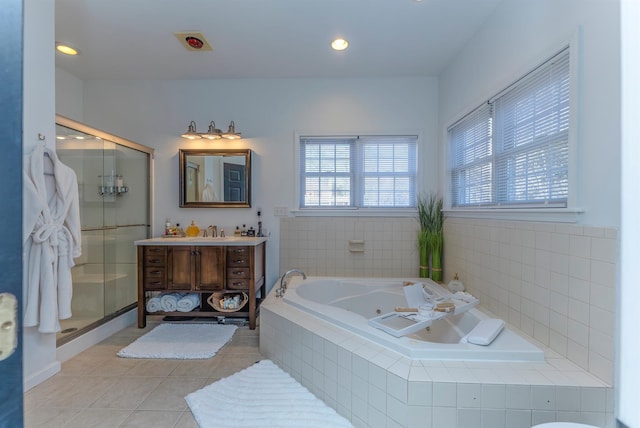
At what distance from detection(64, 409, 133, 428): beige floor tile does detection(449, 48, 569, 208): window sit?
2.67 metres

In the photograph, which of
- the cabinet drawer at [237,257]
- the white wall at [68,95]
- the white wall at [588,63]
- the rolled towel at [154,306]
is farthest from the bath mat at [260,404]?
the white wall at [68,95]

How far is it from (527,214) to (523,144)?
0.46 meters

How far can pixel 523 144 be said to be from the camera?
1791 mm

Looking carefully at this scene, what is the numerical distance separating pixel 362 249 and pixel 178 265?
1.89 m

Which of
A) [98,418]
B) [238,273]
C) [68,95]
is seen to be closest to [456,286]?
[238,273]

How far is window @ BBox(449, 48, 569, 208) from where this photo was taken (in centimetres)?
150

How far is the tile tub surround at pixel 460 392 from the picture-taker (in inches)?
47.1

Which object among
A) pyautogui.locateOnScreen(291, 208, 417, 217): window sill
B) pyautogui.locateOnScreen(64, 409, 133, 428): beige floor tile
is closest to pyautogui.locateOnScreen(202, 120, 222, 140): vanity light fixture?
pyautogui.locateOnScreen(291, 208, 417, 217): window sill

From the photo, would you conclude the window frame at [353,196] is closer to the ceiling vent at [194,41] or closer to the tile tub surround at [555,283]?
the tile tub surround at [555,283]

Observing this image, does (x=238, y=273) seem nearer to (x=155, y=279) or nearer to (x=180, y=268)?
(x=180, y=268)

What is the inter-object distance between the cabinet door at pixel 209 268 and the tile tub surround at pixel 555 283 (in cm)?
226

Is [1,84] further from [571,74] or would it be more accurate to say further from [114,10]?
[114,10]

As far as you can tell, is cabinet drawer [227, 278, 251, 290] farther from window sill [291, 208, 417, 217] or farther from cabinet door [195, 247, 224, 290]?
window sill [291, 208, 417, 217]

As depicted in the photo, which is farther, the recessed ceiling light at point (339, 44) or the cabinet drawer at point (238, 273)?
the cabinet drawer at point (238, 273)
